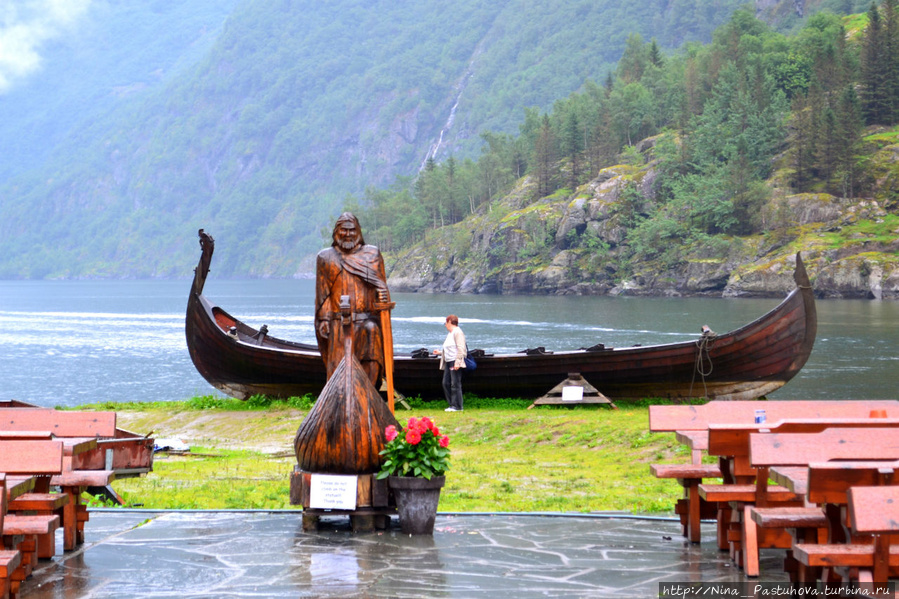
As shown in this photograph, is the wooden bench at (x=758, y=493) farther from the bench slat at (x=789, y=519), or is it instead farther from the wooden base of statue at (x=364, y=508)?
the wooden base of statue at (x=364, y=508)

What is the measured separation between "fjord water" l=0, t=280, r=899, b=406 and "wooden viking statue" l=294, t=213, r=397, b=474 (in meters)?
21.2

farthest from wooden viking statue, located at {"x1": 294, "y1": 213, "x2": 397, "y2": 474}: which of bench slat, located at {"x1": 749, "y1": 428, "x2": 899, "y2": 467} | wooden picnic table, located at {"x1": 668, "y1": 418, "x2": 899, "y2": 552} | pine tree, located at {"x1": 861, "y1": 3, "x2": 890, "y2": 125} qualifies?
pine tree, located at {"x1": 861, "y1": 3, "x2": 890, "y2": 125}

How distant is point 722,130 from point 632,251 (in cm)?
1455

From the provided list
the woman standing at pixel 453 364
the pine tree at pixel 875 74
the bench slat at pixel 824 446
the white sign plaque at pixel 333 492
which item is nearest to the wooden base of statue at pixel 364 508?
the white sign plaque at pixel 333 492

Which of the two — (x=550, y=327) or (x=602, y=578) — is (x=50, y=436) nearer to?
(x=602, y=578)

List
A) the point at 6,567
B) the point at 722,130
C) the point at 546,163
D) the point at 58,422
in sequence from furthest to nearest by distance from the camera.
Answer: the point at 546,163 < the point at 722,130 < the point at 58,422 < the point at 6,567

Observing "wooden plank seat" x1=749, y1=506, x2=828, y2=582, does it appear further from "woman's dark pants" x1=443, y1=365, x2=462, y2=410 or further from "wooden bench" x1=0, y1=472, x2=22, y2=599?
"woman's dark pants" x1=443, y1=365, x2=462, y2=410

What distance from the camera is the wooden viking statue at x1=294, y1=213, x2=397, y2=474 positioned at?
6914 millimetres

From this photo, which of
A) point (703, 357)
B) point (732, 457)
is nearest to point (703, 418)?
point (732, 457)

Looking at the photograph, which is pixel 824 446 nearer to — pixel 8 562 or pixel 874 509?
pixel 874 509

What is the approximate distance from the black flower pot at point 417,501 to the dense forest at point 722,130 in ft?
242

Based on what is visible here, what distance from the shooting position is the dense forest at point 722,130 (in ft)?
267

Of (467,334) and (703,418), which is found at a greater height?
(703,418)

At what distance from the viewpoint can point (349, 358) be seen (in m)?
7.19
